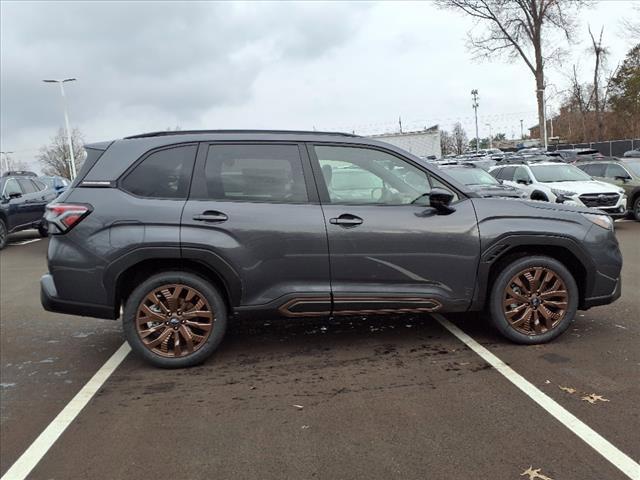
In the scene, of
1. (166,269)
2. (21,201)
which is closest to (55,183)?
(21,201)

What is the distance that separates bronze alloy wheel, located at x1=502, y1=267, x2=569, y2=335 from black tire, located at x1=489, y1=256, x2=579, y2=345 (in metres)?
0.02

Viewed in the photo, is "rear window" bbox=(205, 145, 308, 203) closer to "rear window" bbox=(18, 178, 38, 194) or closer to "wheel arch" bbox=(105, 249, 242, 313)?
"wheel arch" bbox=(105, 249, 242, 313)

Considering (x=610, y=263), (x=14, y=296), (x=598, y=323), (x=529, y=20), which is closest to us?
(x=610, y=263)

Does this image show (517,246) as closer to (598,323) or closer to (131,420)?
(598,323)

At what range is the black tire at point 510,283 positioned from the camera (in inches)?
180

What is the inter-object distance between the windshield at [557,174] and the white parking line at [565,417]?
948 cm

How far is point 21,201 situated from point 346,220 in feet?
39.6

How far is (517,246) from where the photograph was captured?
4.55 meters

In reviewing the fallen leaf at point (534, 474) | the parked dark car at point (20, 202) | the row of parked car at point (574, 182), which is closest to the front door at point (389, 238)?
the fallen leaf at point (534, 474)

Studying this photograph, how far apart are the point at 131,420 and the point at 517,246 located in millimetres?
3243

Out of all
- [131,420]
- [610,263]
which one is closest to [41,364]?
[131,420]

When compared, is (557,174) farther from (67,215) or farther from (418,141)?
(418,141)

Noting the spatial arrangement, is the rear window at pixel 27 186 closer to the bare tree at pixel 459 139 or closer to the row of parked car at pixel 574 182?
the row of parked car at pixel 574 182

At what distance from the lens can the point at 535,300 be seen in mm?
4637
